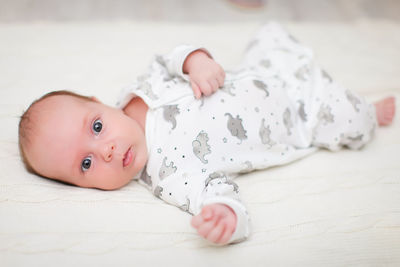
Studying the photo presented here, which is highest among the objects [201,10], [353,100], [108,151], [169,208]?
[201,10]

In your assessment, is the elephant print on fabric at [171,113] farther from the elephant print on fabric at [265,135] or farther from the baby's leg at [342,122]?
the baby's leg at [342,122]

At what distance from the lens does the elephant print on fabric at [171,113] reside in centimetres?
101

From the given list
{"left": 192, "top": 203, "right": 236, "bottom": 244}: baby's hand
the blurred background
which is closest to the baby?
{"left": 192, "top": 203, "right": 236, "bottom": 244}: baby's hand

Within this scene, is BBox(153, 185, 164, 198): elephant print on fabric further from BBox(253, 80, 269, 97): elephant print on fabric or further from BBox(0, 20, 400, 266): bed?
BBox(253, 80, 269, 97): elephant print on fabric

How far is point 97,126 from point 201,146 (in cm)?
25

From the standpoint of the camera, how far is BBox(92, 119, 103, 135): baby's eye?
3.12 feet

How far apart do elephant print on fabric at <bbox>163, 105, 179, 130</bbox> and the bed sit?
7.6 inches

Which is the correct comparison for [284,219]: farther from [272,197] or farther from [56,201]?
[56,201]

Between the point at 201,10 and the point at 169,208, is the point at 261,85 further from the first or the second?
the point at 201,10

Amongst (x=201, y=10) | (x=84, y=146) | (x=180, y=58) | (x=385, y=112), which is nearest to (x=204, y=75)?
(x=180, y=58)

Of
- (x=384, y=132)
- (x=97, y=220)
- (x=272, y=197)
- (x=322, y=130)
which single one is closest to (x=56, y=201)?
(x=97, y=220)

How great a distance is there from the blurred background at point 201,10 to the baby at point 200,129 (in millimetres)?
946

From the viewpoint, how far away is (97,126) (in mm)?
959

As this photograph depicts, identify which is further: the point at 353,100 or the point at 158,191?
the point at 353,100
